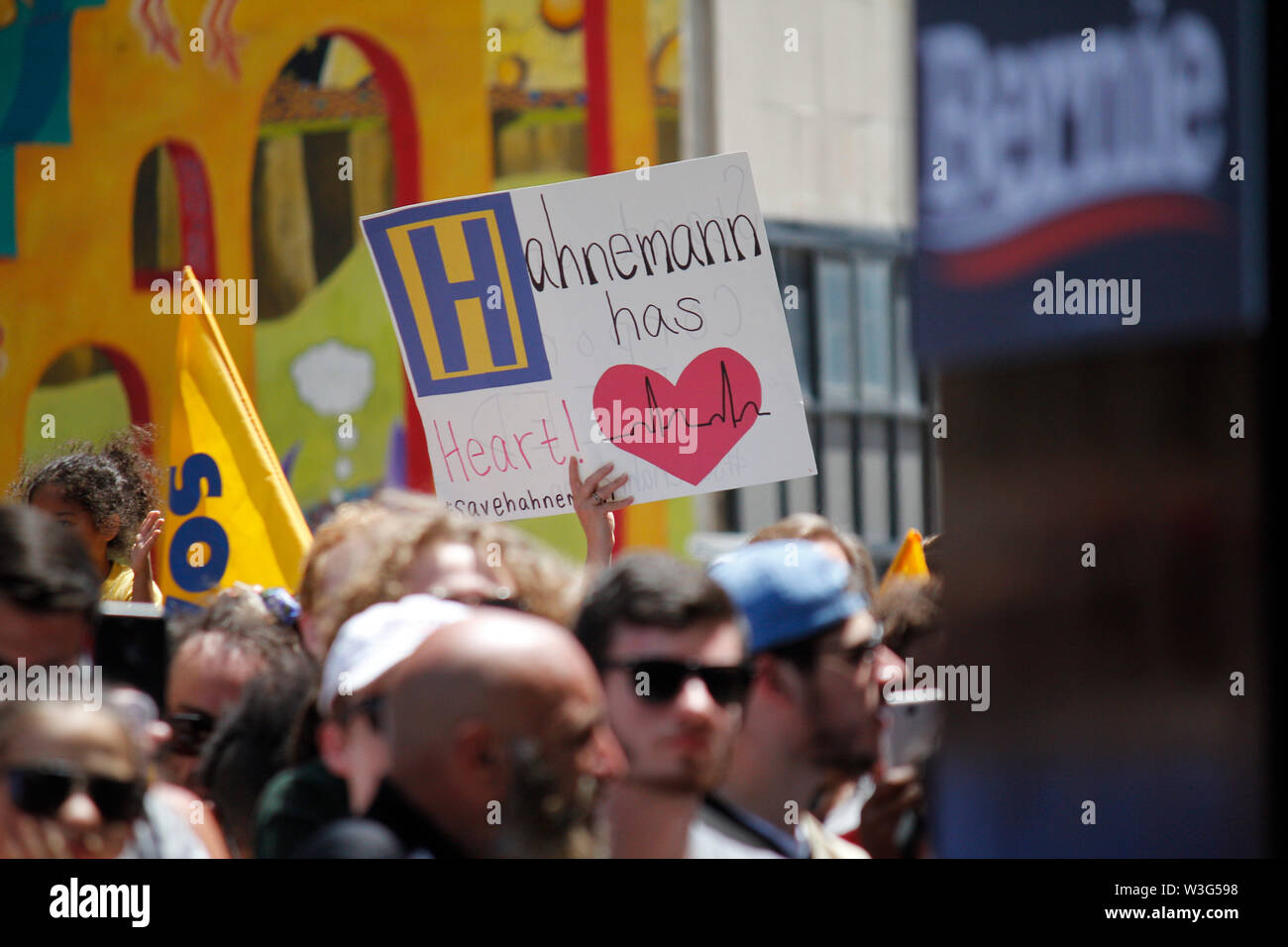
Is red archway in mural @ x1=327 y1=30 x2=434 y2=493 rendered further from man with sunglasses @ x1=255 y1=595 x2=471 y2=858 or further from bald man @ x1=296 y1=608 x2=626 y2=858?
bald man @ x1=296 y1=608 x2=626 y2=858

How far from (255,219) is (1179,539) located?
9591mm

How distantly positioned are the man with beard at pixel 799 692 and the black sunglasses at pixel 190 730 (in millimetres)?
1063

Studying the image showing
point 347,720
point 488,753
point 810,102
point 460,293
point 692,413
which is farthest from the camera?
point 810,102

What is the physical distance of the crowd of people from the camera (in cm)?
195

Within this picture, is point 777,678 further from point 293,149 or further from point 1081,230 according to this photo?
point 293,149

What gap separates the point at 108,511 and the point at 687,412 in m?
1.55

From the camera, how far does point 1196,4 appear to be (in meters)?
1.76

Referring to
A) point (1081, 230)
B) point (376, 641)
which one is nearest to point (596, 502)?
point (376, 641)

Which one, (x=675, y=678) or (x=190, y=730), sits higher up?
(x=675, y=678)

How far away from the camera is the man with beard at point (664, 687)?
2305mm

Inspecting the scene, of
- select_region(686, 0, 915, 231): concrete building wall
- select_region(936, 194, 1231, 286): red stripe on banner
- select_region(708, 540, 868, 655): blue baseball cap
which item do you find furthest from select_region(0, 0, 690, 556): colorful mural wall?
select_region(936, 194, 1231, 286): red stripe on banner

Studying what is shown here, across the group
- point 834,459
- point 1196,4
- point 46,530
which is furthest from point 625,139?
point 1196,4

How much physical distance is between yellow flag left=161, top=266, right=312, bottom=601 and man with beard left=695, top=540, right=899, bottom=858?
216 centimetres

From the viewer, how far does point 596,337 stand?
474 centimetres
